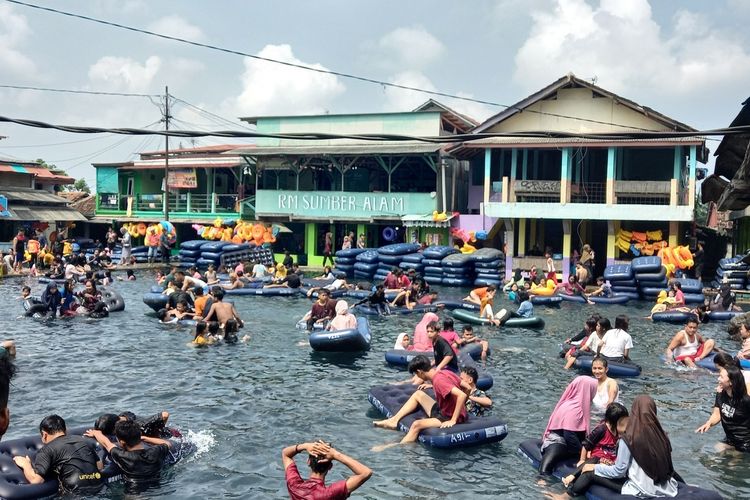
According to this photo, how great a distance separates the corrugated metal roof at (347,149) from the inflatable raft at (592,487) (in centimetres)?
2834

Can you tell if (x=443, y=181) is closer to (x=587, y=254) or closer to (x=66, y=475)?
(x=587, y=254)

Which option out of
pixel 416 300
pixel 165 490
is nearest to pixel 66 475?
pixel 165 490

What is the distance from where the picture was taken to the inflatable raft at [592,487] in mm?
8438

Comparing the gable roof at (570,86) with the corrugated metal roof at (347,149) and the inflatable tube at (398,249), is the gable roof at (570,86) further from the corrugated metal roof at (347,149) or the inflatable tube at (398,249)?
the inflatable tube at (398,249)

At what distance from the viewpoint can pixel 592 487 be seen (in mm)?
9031

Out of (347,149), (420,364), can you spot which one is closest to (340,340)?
(420,364)

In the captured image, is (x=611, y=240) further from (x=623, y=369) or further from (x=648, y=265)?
(x=623, y=369)

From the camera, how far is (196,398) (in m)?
14.1

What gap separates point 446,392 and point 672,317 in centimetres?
1513

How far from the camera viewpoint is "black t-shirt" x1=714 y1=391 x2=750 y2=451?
10.8m

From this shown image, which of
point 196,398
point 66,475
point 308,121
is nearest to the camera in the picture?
point 66,475

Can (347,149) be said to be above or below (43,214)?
above

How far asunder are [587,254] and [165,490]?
2675 cm

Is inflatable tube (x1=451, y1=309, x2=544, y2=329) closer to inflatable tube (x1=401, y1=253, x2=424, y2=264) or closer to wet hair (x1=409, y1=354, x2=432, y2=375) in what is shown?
wet hair (x1=409, y1=354, x2=432, y2=375)
